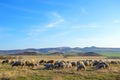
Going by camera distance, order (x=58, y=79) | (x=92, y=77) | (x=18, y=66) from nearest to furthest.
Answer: (x=58, y=79)
(x=92, y=77)
(x=18, y=66)

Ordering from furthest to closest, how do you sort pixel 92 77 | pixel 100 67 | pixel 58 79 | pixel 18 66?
1. pixel 18 66
2. pixel 100 67
3. pixel 92 77
4. pixel 58 79

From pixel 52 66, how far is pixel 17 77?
10.3 m

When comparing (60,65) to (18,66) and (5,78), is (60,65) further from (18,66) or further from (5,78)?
(5,78)

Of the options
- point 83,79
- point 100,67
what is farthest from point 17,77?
point 100,67

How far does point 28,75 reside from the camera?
28.8m

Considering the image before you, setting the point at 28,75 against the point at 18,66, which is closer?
the point at 28,75

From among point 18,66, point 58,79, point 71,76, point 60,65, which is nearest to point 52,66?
point 60,65

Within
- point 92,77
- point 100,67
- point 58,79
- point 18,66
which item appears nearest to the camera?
point 58,79

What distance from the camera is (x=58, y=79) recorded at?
26.0 meters

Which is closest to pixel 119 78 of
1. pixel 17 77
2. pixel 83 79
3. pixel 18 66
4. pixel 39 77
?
pixel 83 79

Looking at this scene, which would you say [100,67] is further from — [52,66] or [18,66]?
[18,66]

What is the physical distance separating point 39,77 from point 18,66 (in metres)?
13.1

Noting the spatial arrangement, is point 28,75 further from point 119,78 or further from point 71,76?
point 119,78

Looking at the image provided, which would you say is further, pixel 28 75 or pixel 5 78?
pixel 28 75
